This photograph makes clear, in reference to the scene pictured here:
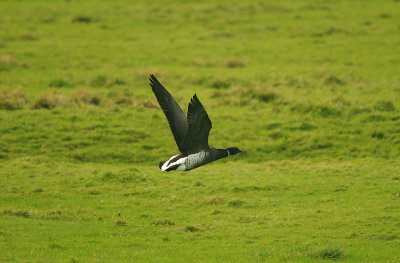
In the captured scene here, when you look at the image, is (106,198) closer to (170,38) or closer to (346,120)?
(346,120)

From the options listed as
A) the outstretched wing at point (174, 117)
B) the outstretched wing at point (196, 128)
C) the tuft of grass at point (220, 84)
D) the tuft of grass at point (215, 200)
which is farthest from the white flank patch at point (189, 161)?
the tuft of grass at point (220, 84)

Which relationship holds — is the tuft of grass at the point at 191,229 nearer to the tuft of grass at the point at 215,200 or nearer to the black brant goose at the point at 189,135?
the tuft of grass at the point at 215,200

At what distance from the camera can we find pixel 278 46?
2920cm

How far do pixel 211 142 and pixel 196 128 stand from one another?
7.88 m

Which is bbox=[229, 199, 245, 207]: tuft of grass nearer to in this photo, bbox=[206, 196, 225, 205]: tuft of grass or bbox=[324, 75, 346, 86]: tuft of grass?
bbox=[206, 196, 225, 205]: tuft of grass

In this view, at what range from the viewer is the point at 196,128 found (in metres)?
9.91

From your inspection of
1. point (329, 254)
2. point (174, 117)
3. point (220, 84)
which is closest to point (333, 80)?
point (220, 84)

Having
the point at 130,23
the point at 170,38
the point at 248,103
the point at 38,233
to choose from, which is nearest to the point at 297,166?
the point at 248,103

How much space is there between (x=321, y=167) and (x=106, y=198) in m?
5.75

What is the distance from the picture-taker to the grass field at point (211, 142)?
11.8m

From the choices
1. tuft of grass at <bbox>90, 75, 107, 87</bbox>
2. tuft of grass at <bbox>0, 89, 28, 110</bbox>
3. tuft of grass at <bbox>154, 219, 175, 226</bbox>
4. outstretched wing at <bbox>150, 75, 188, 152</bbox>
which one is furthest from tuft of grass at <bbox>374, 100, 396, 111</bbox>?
tuft of grass at <bbox>0, 89, 28, 110</bbox>

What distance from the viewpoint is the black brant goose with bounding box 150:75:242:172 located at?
31.8 feet

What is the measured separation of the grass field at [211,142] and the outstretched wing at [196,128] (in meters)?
1.97

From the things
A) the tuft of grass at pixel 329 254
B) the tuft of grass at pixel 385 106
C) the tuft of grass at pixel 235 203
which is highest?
the tuft of grass at pixel 385 106
